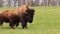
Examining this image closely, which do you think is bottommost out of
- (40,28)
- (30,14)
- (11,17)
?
(40,28)

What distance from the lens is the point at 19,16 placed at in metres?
13.9

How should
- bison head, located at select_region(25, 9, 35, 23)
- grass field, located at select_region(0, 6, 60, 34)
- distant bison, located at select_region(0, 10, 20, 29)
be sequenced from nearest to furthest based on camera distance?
grass field, located at select_region(0, 6, 60, 34) → bison head, located at select_region(25, 9, 35, 23) → distant bison, located at select_region(0, 10, 20, 29)

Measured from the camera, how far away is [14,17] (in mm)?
14023

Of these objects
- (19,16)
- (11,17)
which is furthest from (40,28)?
(11,17)

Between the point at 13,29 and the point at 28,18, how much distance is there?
0.78 m

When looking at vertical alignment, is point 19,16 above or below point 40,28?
above

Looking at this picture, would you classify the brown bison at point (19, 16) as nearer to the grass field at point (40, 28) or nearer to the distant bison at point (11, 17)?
the distant bison at point (11, 17)

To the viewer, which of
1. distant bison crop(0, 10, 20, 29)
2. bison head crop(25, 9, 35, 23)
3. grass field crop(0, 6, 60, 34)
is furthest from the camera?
distant bison crop(0, 10, 20, 29)

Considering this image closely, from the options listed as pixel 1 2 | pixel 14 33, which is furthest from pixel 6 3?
pixel 14 33

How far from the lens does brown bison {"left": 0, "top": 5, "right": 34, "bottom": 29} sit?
13.5m

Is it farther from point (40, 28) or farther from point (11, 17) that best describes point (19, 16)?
point (40, 28)

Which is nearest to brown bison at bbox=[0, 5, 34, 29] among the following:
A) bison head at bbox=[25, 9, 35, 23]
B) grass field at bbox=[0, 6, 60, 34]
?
bison head at bbox=[25, 9, 35, 23]

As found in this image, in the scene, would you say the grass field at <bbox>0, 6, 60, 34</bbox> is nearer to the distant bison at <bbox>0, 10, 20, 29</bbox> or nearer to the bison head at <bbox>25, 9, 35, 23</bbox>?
the distant bison at <bbox>0, 10, 20, 29</bbox>

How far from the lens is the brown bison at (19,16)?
1355 centimetres
